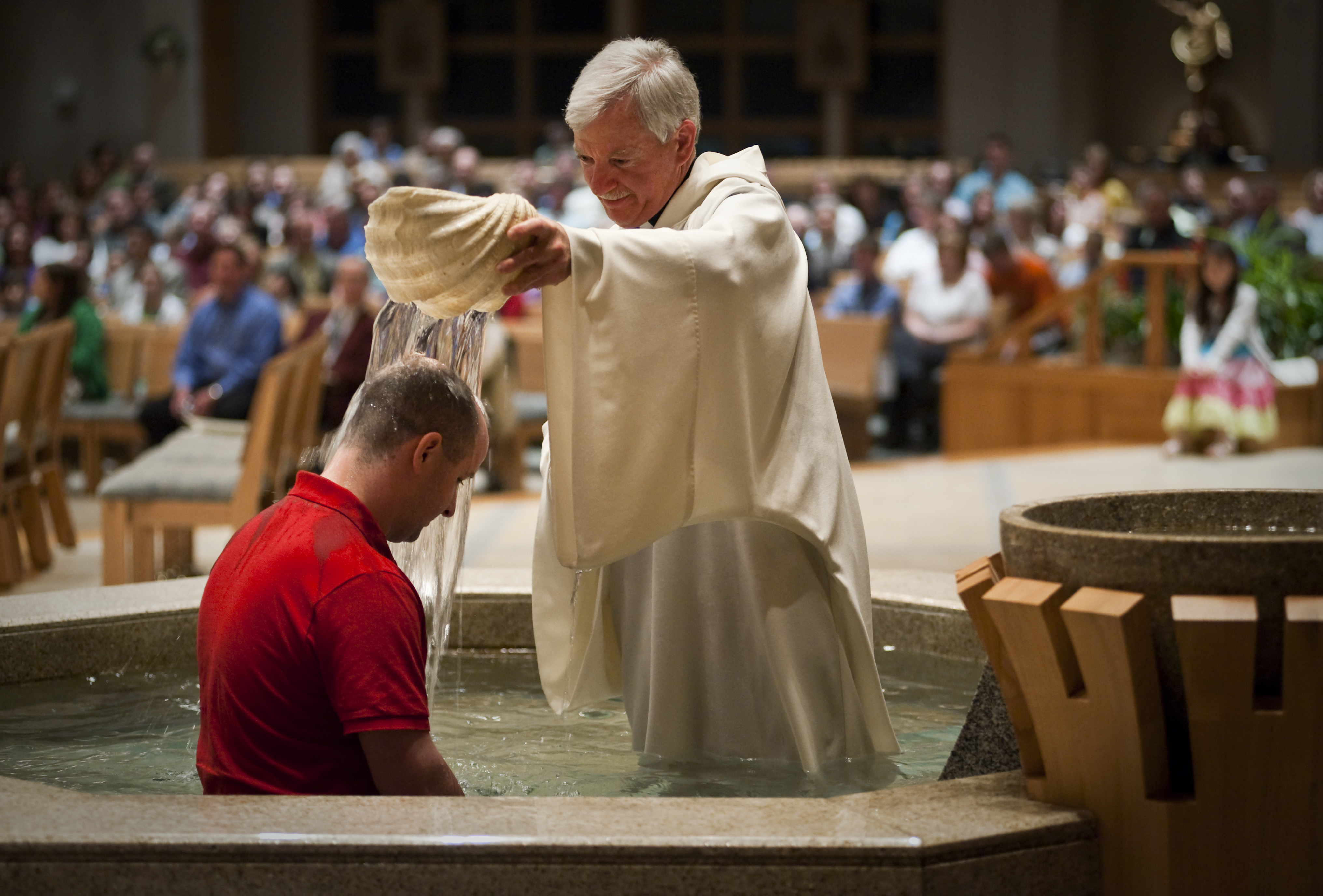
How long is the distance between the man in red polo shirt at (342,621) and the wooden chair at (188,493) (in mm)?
3457

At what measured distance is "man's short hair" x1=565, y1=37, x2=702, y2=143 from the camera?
230 cm

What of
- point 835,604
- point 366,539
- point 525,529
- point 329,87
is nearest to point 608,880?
point 366,539

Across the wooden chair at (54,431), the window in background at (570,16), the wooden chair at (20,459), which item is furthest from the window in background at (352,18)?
the wooden chair at (20,459)

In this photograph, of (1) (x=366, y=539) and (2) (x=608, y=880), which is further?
(1) (x=366, y=539)

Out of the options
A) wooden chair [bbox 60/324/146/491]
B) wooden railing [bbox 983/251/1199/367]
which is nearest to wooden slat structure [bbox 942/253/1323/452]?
wooden railing [bbox 983/251/1199/367]

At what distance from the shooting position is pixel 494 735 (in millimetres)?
2842

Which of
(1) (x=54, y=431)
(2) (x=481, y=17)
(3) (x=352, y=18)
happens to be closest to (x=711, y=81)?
(2) (x=481, y=17)

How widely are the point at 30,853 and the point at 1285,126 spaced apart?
1673cm

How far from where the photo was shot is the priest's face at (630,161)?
2.33m

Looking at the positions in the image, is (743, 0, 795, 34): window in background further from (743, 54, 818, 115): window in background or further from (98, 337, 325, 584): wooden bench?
(98, 337, 325, 584): wooden bench

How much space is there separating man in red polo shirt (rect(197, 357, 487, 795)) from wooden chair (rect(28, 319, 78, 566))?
483cm

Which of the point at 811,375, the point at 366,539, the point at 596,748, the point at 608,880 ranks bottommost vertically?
the point at 596,748

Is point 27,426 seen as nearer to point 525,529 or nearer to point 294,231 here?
point 525,529

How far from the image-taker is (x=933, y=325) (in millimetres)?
9891
